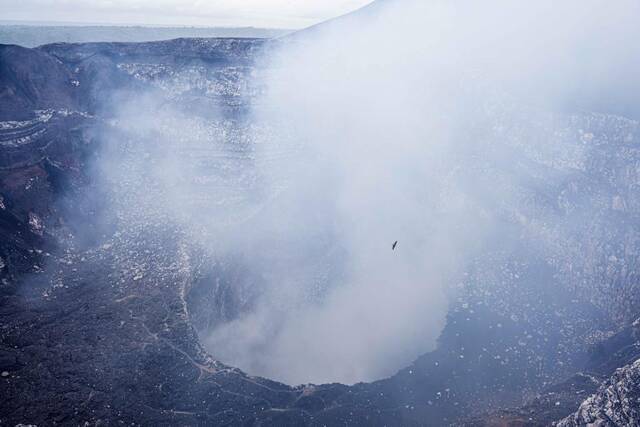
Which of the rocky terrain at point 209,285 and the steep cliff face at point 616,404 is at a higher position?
the rocky terrain at point 209,285

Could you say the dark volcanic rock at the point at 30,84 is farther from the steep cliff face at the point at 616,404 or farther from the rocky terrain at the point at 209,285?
the steep cliff face at the point at 616,404

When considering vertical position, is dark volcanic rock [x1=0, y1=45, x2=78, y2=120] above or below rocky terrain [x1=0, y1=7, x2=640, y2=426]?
above

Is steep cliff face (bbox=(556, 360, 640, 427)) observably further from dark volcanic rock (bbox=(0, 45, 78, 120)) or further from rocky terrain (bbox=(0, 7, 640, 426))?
dark volcanic rock (bbox=(0, 45, 78, 120))

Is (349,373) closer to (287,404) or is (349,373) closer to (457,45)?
(287,404)

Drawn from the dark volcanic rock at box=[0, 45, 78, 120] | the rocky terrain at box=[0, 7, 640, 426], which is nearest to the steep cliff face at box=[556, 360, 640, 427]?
the rocky terrain at box=[0, 7, 640, 426]

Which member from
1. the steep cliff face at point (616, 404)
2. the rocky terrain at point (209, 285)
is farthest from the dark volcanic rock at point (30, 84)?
the steep cliff face at point (616, 404)

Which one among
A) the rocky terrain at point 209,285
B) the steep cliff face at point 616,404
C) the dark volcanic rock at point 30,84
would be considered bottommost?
the steep cliff face at point 616,404

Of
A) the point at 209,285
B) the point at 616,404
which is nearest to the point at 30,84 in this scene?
the point at 209,285

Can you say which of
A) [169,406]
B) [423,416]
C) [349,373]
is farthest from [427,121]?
[169,406]
